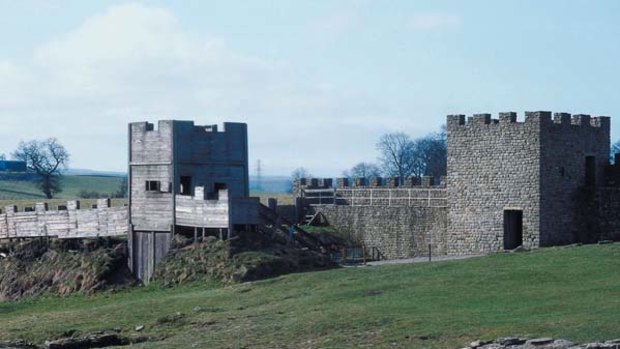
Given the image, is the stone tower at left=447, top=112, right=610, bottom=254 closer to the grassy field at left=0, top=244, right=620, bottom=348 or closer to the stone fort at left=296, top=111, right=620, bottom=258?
the stone fort at left=296, top=111, right=620, bottom=258

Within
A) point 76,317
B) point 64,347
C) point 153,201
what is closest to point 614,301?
point 64,347

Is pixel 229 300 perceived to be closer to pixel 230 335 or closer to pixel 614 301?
pixel 230 335

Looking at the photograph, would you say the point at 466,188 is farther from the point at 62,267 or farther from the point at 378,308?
the point at 378,308

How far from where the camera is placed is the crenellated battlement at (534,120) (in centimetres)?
4956

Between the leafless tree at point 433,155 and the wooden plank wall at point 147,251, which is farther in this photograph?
the leafless tree at point 433,155

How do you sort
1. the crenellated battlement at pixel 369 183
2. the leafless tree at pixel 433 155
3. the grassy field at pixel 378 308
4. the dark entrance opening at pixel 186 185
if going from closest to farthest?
1. the grassy field at pixel 378 308
2. the dark entrance opening at pixel 186 185
3. the crenellated battlement at pixel 369 183
4. the leafless tree at pixel 433 155

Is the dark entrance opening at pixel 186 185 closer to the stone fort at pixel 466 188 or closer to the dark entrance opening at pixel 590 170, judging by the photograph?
the stone fort at pixel 466 188

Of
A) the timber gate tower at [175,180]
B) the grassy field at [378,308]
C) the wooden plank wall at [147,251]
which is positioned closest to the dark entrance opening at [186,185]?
the timber gate tower at [175,180]

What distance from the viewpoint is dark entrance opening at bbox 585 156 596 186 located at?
51.9 meters

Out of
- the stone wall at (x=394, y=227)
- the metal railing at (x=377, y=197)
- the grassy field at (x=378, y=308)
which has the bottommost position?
the grassy field at (x=378, y=308)

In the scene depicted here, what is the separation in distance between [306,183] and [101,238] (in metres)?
16.4

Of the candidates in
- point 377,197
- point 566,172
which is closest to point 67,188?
point 377,197

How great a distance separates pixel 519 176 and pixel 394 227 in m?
9.68

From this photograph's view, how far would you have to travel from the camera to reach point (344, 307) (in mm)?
35469
